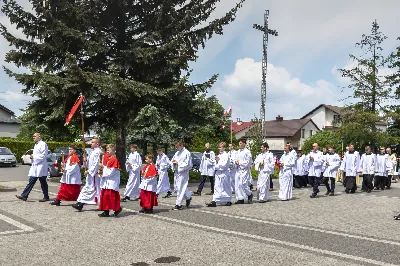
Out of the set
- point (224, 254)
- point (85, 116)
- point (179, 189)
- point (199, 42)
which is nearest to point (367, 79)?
point (199, 42)

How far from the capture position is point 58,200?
13.3 metres

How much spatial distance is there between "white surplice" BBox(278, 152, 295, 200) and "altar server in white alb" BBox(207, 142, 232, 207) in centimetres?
249

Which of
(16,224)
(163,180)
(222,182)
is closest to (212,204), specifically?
(222,182)

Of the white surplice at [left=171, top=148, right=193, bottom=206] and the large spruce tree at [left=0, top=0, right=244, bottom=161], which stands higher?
the large spruce tree at [left=0, top=0, right=244, bottom=161]

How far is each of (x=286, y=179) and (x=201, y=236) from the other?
782cm

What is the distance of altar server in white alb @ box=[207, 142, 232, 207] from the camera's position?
1405 centimetres

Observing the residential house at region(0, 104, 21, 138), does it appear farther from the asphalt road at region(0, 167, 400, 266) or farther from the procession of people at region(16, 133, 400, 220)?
the asphalt road at region(0, 167, 400, 266)

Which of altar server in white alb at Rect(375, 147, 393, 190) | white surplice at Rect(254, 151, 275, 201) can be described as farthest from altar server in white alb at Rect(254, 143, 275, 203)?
altar server in white alb at Rect(375, 147, 393, 190)

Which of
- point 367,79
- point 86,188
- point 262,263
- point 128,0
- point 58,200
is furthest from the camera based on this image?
point 367,79

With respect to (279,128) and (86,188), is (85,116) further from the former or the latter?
(279,128)

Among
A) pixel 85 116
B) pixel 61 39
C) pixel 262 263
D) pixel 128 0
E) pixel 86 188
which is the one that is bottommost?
pixel 262 263

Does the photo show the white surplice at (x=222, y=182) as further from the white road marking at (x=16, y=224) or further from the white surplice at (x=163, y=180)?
the white road marking at (x=16, y=224)

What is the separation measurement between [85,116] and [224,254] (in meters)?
16.4

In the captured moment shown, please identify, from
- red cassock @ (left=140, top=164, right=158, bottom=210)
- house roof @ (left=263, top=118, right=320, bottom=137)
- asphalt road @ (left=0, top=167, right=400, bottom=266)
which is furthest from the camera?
house roof @ (left=263, top=118, right=320, bottom=137)
